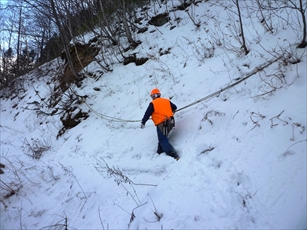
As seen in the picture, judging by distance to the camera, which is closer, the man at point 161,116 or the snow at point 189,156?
the snow at point 189,156

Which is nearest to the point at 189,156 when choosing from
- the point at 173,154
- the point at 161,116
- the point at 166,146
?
the point at 173,154

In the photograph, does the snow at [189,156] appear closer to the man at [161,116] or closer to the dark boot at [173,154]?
the dark boot at [173,154]

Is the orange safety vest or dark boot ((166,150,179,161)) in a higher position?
the orange safety vest

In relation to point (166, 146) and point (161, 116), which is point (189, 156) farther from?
point (161, 116)

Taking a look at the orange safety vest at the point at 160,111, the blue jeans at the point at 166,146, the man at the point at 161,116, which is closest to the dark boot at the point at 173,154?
the blue jeans at the point at 166,146

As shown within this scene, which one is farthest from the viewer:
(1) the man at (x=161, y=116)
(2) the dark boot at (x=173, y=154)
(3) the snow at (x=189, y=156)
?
(1) the man at (x=161, y=116)

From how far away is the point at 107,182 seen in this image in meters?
4.10

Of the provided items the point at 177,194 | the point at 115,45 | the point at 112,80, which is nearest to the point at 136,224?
the point at 177,194

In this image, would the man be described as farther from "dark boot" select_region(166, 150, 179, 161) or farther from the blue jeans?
"dark boot" select_region(166, 150, 179, 161)

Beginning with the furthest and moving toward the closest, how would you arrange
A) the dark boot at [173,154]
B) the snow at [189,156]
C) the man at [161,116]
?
the man at [161,116] < the dark boot at [173,154] < the snow at [189,156]

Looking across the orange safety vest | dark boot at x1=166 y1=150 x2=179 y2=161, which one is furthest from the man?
dark boot at x1=166 y1=150 x2=179 y2=161

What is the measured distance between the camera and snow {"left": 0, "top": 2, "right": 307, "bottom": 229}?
2537 millimetres

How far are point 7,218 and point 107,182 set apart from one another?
237cm

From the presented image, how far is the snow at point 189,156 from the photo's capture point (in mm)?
2537
